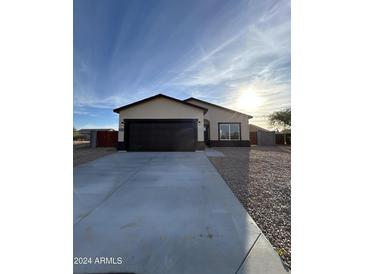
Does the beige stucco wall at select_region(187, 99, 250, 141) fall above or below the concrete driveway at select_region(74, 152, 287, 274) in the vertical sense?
above

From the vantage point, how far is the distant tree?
18359 millimetres

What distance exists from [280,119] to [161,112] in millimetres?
15116

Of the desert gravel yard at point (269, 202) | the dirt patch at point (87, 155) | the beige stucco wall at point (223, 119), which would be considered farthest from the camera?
the beige stucco wall at point (223, 119)

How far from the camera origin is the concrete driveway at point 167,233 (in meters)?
1.53

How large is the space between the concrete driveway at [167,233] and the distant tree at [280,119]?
18.7 meters

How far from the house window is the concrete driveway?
12654 millimetres

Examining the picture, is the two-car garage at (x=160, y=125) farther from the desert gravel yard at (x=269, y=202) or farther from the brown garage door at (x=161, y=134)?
the desert gravel yard at (x=269, y=202)

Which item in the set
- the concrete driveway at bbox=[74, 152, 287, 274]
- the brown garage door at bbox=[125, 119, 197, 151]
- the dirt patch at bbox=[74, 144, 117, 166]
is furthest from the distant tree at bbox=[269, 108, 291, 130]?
the concrete driveway at bbox=[74, 152, 287, 274]

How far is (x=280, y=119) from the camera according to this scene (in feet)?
62.8

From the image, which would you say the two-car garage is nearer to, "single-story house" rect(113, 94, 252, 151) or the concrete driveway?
"single-story house" rect(113, 94, 252, 151)

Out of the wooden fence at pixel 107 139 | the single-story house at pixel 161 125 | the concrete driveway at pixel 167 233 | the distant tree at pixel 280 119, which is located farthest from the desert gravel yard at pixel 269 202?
the distant tree at pixel 280 119

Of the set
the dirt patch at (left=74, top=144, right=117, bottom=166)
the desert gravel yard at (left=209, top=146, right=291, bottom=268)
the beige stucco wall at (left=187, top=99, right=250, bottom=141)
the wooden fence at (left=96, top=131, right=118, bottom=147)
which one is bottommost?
the desert gravel yard at (left=209, top=146, right=291, bottom=268)
